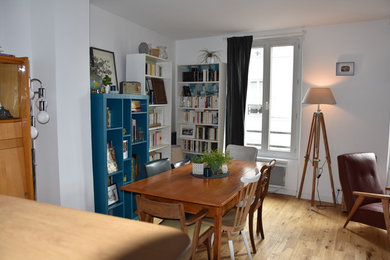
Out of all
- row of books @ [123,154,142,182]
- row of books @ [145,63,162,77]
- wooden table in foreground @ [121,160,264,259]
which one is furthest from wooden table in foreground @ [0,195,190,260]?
row of books @ [145,63,162,77]

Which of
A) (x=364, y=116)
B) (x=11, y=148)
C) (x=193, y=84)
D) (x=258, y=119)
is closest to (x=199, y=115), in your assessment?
(x=193, y=84)

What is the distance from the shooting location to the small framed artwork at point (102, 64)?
12.7ft

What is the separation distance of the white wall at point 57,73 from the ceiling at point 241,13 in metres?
0.89

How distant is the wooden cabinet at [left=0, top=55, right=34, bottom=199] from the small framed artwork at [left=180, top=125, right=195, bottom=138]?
326 cm

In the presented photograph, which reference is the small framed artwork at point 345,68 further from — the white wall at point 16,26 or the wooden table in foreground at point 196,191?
the white wall at point 16,26

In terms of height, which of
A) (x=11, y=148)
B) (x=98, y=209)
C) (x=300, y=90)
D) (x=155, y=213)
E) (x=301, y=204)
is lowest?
(x=301, y=204)

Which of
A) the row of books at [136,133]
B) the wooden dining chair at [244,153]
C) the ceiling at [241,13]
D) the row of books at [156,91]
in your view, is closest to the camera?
the ceiling at [241,13]

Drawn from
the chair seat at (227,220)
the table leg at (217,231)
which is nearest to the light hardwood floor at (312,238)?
the chair seat at (227,220)

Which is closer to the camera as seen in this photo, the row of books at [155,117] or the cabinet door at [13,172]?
the cabinet door at [13,172]

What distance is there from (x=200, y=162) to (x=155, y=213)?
105 centimetres

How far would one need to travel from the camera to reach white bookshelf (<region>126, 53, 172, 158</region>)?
434 cm

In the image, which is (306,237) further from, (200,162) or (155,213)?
(155,213)

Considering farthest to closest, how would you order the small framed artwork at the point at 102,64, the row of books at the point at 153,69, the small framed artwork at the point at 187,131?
the small framed artwork at the point at 187,131 → the row of books at the point at 153,69 → the small framed artwork at the point at 102,64

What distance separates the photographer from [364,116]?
4.50 meters
